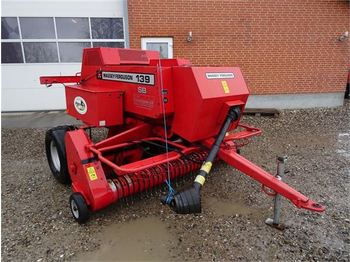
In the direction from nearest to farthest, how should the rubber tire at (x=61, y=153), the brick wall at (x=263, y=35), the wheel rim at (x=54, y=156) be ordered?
the rubber tire at (x=61, y=153), the wheel rim at (x=54, y=156), the brick wall at (x=263, y=35)

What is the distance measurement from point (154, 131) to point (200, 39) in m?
5.58

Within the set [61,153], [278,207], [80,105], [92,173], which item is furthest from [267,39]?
[92,173]

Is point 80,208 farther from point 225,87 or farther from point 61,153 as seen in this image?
point 225,87

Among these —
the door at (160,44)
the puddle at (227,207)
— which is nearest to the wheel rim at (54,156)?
the puddle at (227,207)

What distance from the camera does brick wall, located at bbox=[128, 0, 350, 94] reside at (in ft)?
27.4

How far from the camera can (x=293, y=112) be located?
8.61 m

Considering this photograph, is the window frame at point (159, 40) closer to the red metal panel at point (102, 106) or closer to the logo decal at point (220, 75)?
the red metal panel at point (102, 106)

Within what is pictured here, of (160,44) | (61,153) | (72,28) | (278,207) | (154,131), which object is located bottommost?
(278,207)

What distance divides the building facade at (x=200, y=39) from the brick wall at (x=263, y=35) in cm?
3

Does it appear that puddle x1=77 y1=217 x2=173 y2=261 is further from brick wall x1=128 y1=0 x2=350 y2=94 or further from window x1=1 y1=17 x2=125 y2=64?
window x1=1 y1=17 x2=125 y2=64

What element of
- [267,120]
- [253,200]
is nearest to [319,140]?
[267,120]

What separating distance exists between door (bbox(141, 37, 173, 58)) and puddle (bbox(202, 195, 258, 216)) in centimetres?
593

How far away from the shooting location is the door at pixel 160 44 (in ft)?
28.0

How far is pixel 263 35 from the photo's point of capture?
8.62m
